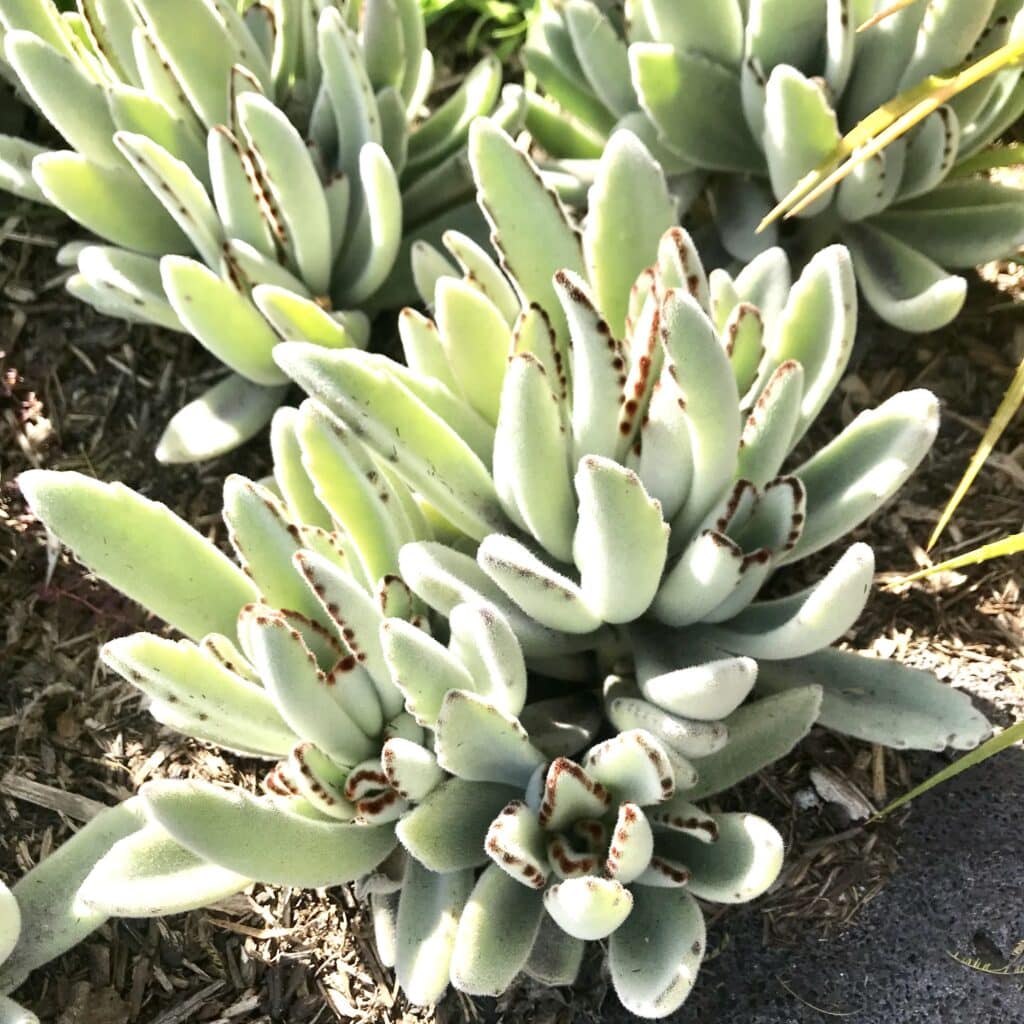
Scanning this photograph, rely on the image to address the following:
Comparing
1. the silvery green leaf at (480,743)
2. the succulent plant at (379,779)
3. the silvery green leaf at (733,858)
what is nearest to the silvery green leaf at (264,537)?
the succulent plant at (379,779)

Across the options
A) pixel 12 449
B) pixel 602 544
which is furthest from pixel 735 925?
pixel 12 449

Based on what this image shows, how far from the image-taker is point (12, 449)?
62.8 inches

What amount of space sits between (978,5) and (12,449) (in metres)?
1.32

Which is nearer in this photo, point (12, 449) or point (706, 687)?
point (706, 687)

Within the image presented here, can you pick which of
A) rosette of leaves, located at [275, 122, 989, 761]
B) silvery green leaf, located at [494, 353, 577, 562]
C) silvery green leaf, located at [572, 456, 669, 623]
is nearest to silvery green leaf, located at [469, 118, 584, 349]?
rosette of leaves, located at [275, 122, 989, 761]

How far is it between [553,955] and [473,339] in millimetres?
586

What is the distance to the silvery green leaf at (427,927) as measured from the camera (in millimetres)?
996

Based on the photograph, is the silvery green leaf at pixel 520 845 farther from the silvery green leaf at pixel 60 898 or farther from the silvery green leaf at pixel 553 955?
the silvery green leaf at pixel 60 898

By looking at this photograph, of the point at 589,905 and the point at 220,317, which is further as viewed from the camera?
the point at 220,317

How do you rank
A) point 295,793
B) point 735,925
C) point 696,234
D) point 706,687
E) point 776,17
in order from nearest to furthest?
point 706,687, point 295,793, point 735,925, point 776,17, point 696,234

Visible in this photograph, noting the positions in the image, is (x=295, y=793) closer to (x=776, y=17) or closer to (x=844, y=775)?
(x=844, y=775)

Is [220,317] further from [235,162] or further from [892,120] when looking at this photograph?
[892,120]

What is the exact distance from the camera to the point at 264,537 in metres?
1.11

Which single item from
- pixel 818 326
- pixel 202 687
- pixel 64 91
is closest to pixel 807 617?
pixel 818 326
